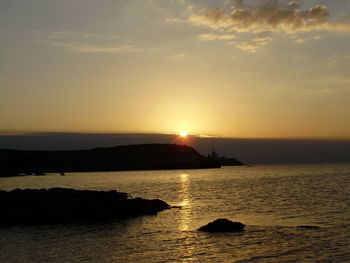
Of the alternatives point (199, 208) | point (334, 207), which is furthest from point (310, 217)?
point (199, 208)

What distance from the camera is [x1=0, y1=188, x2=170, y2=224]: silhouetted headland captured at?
55.6 metres

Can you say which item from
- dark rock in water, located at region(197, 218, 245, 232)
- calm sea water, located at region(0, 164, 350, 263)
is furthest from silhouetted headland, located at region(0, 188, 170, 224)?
dark rock in water, located at region(197, 218, 245, 232)

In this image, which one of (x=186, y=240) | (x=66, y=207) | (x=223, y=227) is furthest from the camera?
(x=66, y=207)

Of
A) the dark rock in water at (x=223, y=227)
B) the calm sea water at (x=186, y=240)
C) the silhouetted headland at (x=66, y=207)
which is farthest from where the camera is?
the silhouetted headland at (x=66, y=207)

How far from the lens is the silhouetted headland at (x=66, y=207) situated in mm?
55625

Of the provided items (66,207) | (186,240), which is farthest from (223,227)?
(66,207)

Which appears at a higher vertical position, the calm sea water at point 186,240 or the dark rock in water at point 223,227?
the dark rock in water at point 223,227

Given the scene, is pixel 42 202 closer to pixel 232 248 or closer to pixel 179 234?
pixel 179 234

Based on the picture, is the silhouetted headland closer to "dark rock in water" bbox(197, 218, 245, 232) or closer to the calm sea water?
the calm sea water

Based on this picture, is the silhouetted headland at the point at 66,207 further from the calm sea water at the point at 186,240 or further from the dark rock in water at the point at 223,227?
the dark rock in water at the point at 223,227

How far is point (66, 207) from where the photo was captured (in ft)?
190

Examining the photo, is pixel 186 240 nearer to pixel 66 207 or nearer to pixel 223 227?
pixel 223 227

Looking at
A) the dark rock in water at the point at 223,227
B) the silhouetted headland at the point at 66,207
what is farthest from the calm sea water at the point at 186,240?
the silhouetted headland at the point at 66,207

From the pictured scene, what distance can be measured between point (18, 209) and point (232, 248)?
112ft
